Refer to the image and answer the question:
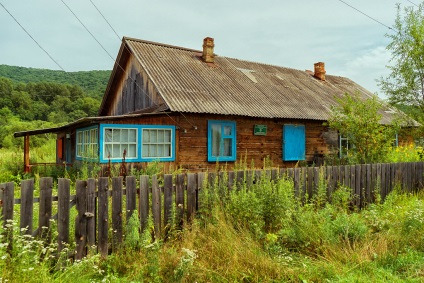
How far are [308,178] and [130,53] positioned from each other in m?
11.7

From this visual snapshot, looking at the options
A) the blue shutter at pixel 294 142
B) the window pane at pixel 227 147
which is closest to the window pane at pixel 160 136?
the window pane at pixel 227 147

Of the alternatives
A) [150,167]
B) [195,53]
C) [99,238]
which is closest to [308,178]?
[99,238]

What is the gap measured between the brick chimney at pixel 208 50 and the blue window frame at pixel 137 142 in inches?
260

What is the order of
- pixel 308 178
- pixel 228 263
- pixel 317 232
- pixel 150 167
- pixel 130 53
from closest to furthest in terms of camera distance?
pixel 228 263, pixel 317 232, pixel 308 178, pixel 150 167, pixel 130 53

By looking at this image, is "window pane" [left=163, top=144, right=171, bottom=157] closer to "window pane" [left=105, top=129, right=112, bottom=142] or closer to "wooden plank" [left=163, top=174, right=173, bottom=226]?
"window pane" [left=105, top=129, right=112, bottom=142]

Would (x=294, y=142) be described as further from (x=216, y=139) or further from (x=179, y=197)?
(x=179, y=197)

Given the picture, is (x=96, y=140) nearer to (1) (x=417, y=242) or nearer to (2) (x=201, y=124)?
(2) (x=201, y=124)

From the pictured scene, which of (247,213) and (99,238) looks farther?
(247,213)

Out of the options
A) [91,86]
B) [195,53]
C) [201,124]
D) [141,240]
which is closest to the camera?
[141,240]

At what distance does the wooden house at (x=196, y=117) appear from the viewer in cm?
1187

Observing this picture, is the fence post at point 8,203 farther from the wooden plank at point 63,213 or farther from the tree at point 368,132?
the tree at point 368,132

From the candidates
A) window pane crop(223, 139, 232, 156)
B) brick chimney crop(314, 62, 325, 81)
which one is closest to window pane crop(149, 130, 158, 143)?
window pane crop(223, 139, 232, 156)

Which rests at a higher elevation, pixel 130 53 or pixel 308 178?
pixel 130 53

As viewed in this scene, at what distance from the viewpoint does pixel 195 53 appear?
18.2m
